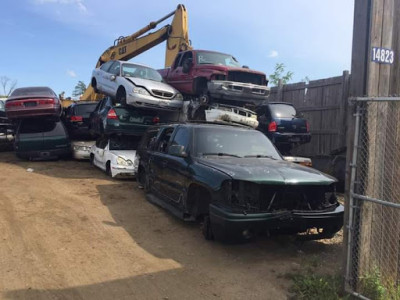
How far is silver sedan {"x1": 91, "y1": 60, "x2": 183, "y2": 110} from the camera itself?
1154 cm

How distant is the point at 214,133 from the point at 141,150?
277cm

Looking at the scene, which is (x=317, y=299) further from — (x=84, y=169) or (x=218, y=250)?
(x=84, y=169)

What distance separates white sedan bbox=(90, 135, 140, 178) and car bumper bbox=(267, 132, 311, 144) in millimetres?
3990

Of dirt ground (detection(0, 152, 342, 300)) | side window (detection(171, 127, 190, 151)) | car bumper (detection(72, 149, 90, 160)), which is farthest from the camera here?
car bumper (detection(72, 149, 90, 160))

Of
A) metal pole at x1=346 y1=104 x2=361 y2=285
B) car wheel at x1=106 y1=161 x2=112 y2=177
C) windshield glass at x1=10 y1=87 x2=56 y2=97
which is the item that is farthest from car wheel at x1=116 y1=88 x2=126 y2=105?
metal pole at x1=346 y1=104 x2=361 y2=285

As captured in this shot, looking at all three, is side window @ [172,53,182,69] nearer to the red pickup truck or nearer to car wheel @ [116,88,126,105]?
the red pickup truck

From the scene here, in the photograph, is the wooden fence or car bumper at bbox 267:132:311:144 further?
the wooden fence

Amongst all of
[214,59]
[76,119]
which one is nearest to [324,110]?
[214,59]

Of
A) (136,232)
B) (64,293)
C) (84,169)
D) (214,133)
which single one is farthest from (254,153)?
(84,169)

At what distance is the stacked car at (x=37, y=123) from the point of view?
42.3ft

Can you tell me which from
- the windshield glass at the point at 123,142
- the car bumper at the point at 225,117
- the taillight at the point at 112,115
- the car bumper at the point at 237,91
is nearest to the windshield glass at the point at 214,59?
the car bumper at the point at 237,91

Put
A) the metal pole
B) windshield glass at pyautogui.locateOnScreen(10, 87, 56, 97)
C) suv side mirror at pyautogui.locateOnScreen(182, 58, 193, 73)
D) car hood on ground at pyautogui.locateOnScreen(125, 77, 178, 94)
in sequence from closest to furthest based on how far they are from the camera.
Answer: the metal pole → car hood on ground at pyautogui.locateOnScreen(125, 77, 178, 94) → suv side mirror at pyautogui.locateOnScreen(182, 58, 193, 73) → windshield glass at pyautogui.locateOnScreen(10, 87, 56, 97)

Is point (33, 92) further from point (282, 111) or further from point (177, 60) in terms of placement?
point (282, 111)

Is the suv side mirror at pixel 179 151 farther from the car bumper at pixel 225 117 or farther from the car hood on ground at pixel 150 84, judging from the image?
the car hood on ground at pixel 150 84
